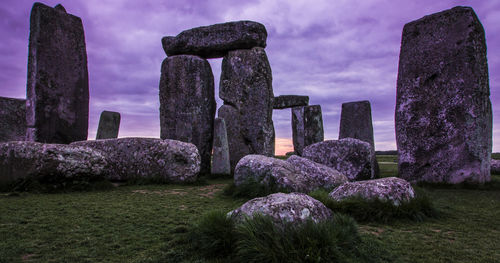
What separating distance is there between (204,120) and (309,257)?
798 cm

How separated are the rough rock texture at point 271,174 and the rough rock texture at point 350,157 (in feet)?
7.39

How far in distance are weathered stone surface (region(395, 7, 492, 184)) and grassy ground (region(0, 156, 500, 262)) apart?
5.48ft

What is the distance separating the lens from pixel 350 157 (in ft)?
22.3

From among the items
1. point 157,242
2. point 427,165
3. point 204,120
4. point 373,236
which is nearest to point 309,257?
point 373,236

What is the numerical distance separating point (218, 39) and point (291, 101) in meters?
8.92

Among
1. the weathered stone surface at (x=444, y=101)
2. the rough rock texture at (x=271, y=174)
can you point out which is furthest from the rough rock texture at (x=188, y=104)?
the weathered stone surface at (x=444, y=101)

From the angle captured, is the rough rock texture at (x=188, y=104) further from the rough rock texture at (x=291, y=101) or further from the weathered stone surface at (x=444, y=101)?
the rough rock texture at (x=291, y=101)

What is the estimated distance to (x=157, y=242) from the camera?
2.45 meters

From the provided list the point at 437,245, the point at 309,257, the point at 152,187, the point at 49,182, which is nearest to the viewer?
the point at 309,257

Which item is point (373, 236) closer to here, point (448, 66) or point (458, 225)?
point (458, 225)

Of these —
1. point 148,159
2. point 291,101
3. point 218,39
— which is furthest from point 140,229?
point 291,101

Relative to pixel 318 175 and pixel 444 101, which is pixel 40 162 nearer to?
pixel 318 175

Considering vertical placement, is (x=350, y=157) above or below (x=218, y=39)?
below

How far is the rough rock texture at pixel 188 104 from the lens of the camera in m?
9.36
